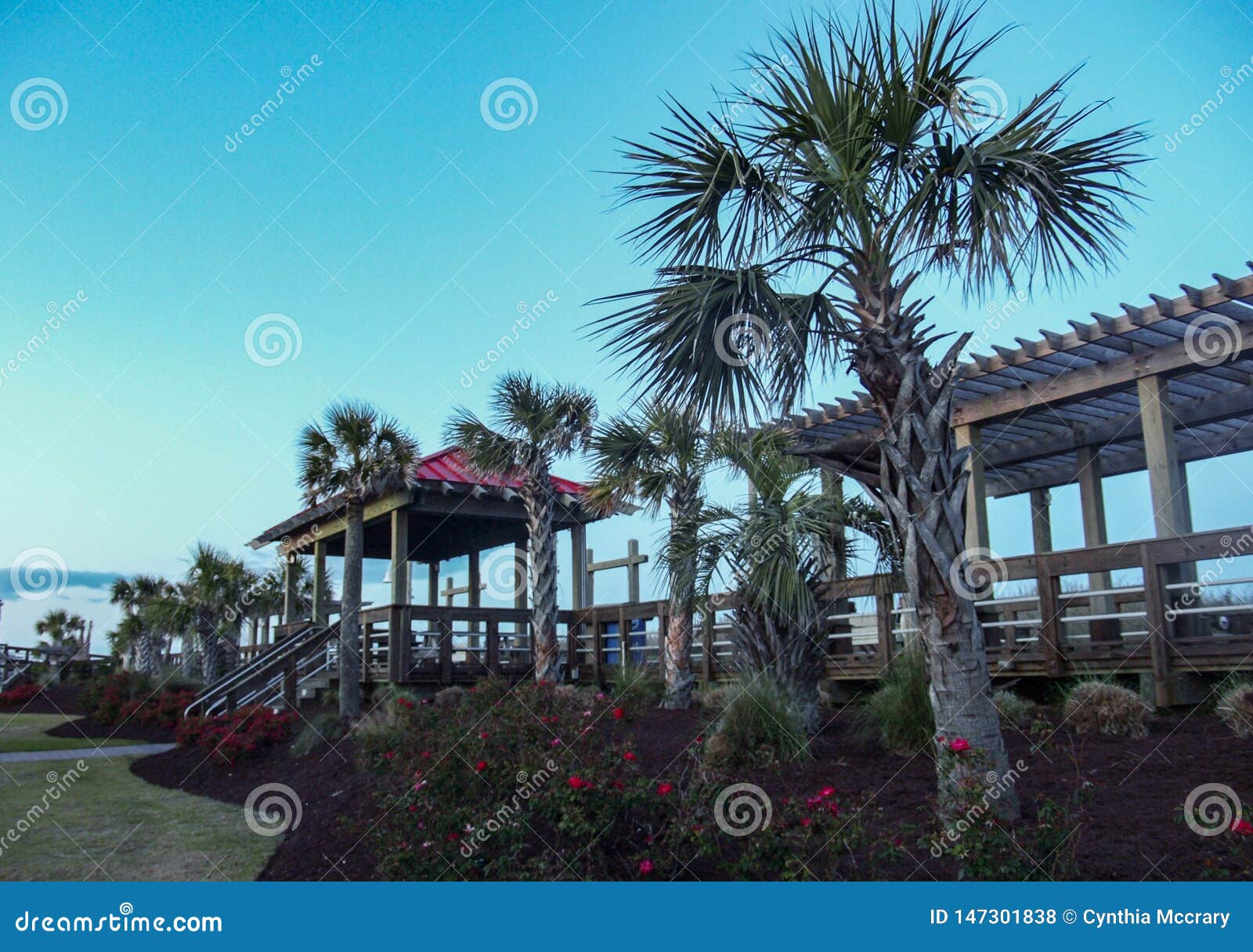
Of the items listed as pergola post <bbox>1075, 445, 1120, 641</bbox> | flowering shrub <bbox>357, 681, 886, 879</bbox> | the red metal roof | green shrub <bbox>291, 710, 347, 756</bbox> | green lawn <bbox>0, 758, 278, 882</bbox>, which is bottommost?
green lawn <bbox>0, 758, 278, 882</bbox>

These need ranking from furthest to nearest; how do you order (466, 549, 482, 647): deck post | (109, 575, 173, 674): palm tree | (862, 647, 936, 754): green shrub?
1. (109, 575, 173, 674): palm tree
2. (466, 549, 482, 647): deck post
3. (862, 647, 936, 754): green shrub

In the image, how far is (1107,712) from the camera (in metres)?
7.39

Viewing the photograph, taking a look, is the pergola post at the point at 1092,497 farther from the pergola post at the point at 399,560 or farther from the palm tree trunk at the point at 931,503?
the pergola post at the point at 399,560

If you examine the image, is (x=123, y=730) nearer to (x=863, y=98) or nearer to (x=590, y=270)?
(x=590, y=270)

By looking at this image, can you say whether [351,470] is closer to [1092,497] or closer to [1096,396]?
[1096,396]

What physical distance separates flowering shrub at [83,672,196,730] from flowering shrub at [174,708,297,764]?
333 centimetres

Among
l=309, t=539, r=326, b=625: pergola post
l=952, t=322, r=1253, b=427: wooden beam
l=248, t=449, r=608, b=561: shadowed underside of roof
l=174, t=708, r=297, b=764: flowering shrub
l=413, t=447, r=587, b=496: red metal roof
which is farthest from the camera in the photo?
l=309, t=539, r=326, b=625: pergola post

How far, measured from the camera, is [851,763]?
24.5 ft

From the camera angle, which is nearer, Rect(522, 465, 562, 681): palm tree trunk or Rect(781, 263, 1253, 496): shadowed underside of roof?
Rect(781, 263, 1253, 496): shadowed underside of roof

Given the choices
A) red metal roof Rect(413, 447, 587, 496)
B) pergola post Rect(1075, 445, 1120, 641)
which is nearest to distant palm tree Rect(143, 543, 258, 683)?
red metal roof Rect(413, 447, 587, 496)

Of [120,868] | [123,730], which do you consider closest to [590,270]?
[120,868]

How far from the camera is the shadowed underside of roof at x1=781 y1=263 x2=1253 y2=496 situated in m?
9.38

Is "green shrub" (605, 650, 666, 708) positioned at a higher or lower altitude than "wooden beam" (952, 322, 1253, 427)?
lower

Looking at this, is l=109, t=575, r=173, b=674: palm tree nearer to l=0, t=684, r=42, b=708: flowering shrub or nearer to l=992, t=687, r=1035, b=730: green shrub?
l=0, t=684, r=42, b=708: flowering shrub
